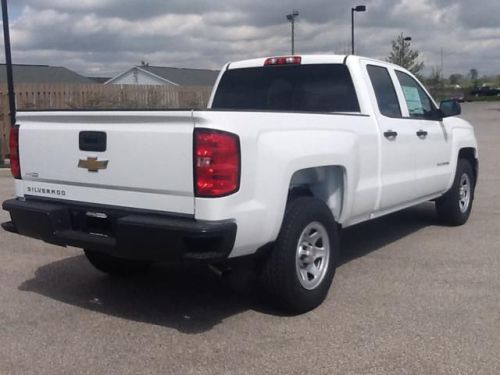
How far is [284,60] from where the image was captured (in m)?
6.59

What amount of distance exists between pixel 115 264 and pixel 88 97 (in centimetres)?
1356

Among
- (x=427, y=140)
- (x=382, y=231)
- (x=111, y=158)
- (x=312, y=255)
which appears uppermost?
(x=111, y=158)

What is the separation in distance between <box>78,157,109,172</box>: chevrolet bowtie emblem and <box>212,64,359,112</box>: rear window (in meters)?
2.22

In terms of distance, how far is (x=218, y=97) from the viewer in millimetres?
6992

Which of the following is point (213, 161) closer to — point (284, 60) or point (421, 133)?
point (284, 60)

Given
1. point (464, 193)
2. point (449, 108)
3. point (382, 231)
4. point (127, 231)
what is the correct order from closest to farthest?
point (127, 231) < point (449, 108) < point (382, 231) < point (464, 193)

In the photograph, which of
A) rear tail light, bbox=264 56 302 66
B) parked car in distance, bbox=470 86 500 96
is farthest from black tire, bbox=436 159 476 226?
parked car in distance, bbox=470 86 500 96

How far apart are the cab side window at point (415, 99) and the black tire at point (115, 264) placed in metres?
3.13

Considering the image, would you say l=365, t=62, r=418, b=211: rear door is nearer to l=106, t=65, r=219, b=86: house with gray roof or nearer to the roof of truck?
the roof of truck

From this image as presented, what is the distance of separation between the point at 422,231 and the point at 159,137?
456 cm

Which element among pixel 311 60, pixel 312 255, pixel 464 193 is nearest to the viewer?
pixel 312 255

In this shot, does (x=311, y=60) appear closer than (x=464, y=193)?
Yes

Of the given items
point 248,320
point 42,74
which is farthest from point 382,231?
point 42,74

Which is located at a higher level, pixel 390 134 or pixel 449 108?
pixel 449 108
